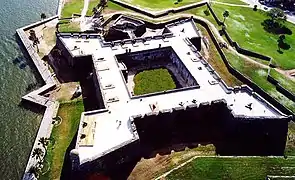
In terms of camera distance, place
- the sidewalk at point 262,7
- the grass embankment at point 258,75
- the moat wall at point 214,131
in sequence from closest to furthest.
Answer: the moat wall at point 214,131
the grass embankment at point 258,75
the sidewalk at point 262,7

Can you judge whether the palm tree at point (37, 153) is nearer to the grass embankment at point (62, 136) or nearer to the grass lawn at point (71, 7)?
the grass embankment at point (62, 136)

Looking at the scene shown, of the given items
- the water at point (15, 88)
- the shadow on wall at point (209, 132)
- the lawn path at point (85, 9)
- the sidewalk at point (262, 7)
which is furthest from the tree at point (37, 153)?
the sidewalk at point (262, 7)

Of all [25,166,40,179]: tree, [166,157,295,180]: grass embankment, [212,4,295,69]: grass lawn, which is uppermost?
[212,4,295,69]: grass lawn

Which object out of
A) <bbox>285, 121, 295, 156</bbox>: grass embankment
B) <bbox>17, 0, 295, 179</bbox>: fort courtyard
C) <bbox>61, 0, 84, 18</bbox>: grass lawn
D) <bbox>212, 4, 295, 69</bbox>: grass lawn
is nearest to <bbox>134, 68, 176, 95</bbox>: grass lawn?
<bbox>17, 0, 295, 179</bbox>: fort courtyard

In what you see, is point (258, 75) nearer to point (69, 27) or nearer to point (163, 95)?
point (163, 95)

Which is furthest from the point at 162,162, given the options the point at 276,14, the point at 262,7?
the point at 262,7

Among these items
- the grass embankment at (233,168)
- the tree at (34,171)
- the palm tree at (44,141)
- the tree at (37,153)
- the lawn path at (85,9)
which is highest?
the lawn path at (85,9)

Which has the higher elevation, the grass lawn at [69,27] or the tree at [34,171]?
the grass lawn at [69,27]

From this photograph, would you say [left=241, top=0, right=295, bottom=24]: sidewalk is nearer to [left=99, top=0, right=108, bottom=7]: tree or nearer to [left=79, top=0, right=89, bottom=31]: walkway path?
[left=99, top=0, right=108, bottom=7]: tree
